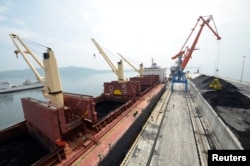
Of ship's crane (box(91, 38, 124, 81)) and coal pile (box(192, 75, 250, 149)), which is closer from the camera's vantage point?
coal pile (box(192, 75, 250, 149))

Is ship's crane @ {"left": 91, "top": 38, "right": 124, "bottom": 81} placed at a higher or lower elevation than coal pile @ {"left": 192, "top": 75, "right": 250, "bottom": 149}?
higher

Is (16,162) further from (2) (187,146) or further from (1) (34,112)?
(2) (187,146)

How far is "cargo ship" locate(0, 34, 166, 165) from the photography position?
589 cm

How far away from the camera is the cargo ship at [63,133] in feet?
19.3

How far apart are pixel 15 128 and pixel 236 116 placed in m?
15.8

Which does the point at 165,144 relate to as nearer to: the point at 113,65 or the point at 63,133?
the point at 63,133

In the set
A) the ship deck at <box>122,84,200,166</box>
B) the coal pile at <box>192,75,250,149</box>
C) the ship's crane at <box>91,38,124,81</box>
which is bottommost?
the ship deck at <box>122,84,200,166</box>

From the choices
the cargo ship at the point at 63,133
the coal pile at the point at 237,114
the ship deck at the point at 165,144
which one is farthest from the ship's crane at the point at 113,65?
the coal pile at the point at 237,114

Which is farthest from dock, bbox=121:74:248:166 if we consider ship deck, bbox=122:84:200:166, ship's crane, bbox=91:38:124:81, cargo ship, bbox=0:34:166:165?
ship's crane, bbox=91:38:124:81

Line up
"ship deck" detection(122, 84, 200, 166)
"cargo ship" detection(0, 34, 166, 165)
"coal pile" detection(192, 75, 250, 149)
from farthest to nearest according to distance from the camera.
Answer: "coal pile" detection(192, 75, 250, 149)
"ship deck" detection(122, 84, 200, 166)
"cargo ship" detection(0, 34, 166, 165)

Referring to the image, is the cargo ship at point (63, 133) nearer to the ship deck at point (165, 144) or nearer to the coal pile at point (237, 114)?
the ship deck at point (165, 144)

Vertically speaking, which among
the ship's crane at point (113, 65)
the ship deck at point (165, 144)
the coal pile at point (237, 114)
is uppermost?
the ship's crane at point (113, 65)

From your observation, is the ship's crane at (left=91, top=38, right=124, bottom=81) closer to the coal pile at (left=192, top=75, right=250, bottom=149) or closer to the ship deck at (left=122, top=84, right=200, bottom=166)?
the ship deck at (left=122, top=84, right=200, bottom=166)

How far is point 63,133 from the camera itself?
21.1 ft
